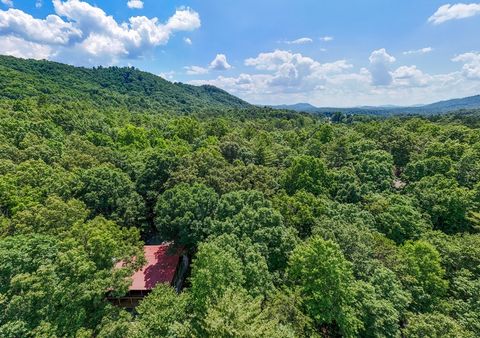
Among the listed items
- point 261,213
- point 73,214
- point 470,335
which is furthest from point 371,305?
point 73,214

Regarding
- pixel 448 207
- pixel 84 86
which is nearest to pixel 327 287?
pixel 448 207

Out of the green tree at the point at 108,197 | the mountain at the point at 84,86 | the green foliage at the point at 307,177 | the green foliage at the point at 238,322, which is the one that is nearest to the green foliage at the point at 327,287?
the green foliage at the point at 238,322

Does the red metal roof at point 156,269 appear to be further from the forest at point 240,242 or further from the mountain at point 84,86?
the mountain at point 84,86

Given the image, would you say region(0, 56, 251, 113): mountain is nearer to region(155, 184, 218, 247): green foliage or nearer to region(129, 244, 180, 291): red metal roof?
region(129, 244, 180, 291): red metal roof

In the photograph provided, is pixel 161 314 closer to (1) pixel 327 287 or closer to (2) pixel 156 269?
(1) pixel 327 287

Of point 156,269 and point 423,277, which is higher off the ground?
point 423,277
